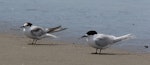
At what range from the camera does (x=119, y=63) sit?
8547 millimetres

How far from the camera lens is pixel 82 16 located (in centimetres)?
1645

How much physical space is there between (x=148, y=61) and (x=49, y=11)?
9.02m

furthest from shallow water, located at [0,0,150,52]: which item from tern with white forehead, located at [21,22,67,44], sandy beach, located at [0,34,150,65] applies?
sandy beach, located at [0,34,150,65]

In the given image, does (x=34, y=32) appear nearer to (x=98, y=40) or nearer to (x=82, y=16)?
(x=98, y=40)

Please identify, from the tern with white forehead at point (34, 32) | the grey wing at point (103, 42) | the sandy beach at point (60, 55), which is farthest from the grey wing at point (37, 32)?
the grey wing at point (103, 42)

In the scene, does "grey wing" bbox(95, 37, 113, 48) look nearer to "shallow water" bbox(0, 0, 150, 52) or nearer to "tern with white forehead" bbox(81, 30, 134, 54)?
"tern with white forehead" bbox(81, 30, 134, 54)

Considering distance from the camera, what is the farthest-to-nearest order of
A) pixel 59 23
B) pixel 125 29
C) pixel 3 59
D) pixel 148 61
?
pixel 59 23, pixel 125 29, pixel 148 61, pixel 3 59

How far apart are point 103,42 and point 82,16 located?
6.30 metres

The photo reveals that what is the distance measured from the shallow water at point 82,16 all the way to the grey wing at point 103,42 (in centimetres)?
108

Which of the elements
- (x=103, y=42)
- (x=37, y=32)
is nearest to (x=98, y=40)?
(x=103, y=42)

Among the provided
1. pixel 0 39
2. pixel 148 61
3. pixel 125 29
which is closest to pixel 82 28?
pixel 125 29

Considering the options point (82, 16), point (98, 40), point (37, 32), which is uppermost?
point (98, 40)

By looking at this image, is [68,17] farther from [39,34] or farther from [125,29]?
[39,34]

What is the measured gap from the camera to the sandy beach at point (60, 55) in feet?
26.9
